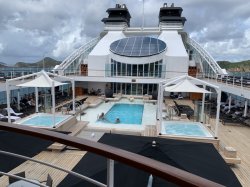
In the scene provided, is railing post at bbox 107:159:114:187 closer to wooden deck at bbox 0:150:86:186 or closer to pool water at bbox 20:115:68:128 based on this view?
wooden deck at bbox 0:150:86:186

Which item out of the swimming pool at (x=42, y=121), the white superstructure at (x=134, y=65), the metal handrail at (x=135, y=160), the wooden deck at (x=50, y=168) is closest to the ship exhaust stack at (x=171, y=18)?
the white superstructure at (x=134, y=65)

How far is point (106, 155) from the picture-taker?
2.86ft

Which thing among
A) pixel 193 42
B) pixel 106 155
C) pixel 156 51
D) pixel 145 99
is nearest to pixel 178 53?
pixel 156 51

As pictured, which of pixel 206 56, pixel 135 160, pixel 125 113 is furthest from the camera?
pixel 206 56

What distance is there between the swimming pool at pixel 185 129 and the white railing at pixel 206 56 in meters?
14.7

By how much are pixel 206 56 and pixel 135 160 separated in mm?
26404

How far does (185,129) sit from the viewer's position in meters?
8.27

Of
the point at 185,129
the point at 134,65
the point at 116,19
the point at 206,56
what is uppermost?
the point at 116,19

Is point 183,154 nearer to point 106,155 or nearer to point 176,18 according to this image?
point 106,155

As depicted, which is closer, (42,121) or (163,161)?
(163,161)

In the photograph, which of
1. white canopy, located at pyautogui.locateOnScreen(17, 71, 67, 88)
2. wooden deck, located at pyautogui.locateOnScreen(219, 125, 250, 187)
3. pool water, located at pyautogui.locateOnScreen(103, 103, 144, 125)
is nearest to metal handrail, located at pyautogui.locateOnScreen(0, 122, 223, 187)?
wooden deck, located at pyautogui.locateOnScreen(219, 125, 250, 187)

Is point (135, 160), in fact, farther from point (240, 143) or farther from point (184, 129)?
point (240, 143)

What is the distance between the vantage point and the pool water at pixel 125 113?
40.9 ft

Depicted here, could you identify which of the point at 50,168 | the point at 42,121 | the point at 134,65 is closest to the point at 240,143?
the point at 50,168
